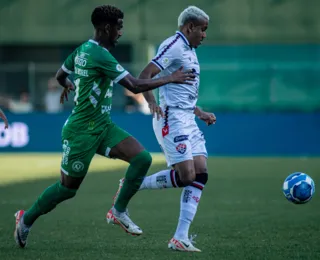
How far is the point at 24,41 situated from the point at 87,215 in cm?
2145

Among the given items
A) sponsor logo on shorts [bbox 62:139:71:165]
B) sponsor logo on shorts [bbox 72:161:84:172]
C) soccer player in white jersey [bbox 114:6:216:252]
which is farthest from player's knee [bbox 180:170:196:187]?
sponsor logo on shorts [bbox 62:139:71:165]

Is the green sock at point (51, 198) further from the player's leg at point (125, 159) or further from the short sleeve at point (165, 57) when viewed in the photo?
the short sleeve at point (165, 57)

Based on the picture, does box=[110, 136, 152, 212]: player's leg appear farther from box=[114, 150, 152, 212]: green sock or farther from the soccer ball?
the soccer ball

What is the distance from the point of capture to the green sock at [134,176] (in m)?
8.22

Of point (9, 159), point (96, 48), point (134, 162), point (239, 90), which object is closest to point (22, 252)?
point (134, 162)

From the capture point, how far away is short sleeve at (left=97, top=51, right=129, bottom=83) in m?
7.70

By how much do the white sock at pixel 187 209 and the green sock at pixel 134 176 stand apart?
45 cm

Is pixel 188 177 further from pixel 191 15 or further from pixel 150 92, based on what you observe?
pixel 191 15

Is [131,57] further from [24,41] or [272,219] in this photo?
[272,219]

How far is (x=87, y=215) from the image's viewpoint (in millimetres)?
10727

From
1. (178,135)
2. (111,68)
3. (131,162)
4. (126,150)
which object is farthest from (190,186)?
(111,68)

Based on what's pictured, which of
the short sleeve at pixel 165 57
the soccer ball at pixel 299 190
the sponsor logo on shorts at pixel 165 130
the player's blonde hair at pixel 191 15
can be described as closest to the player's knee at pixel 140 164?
the sponsor logo on shorts at pixel 165 130

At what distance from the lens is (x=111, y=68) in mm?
7703

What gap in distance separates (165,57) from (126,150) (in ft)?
3.15
